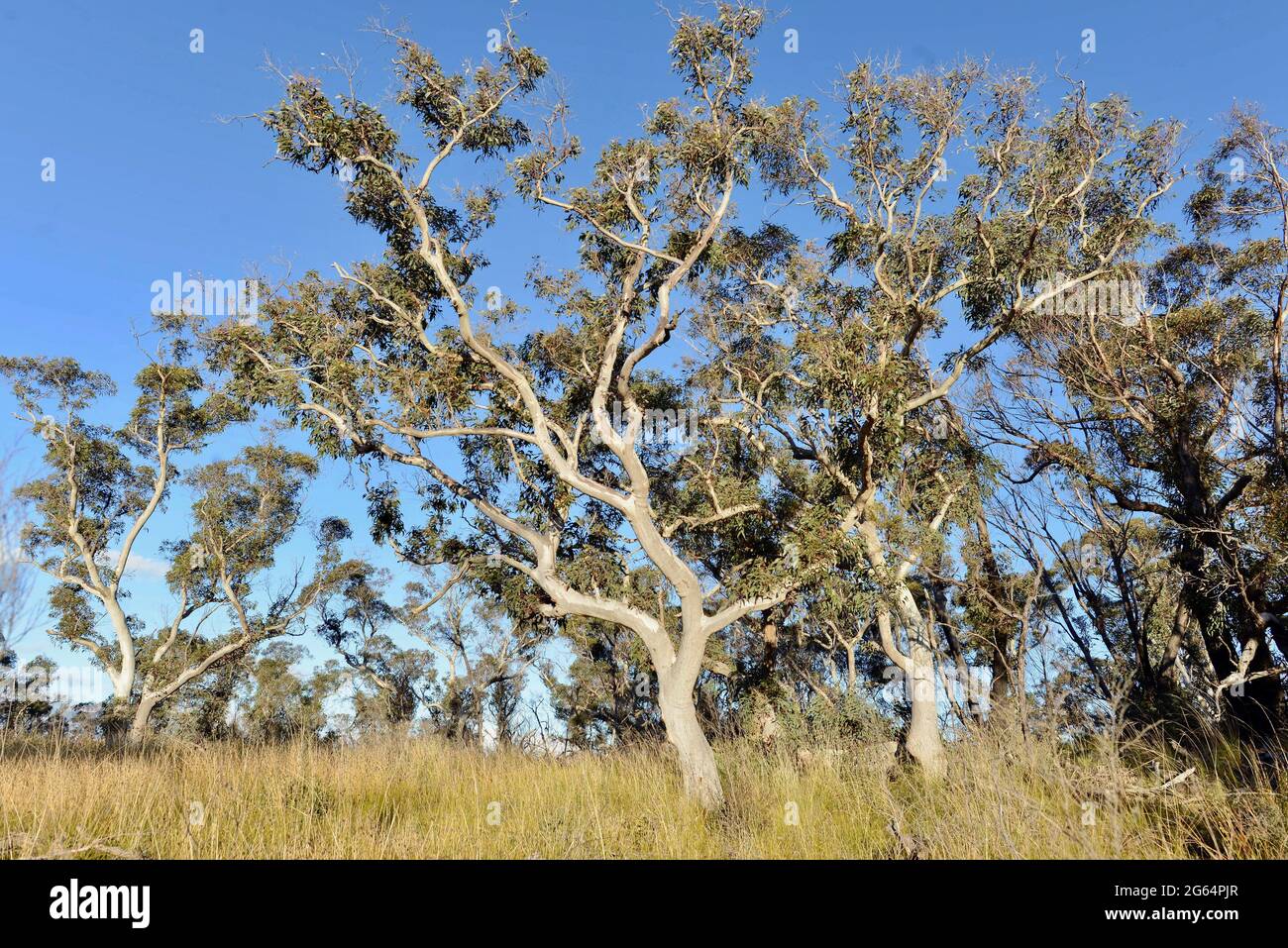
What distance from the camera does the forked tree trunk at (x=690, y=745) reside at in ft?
24.5

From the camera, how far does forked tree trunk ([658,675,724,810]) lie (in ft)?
24.5

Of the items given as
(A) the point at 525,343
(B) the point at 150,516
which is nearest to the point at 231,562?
(B) the point at 150,516

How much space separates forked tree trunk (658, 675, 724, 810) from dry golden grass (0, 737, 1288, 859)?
0.36m

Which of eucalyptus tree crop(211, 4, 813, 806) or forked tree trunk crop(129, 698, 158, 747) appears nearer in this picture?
eucalyptus tree crop(211, 4, 813, 806)

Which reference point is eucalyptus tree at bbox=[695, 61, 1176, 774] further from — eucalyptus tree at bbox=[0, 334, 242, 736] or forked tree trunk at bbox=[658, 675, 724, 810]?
eucalyptus tree at bbox=[0, 334, 242, 736]

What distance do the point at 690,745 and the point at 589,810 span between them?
310 centimetres

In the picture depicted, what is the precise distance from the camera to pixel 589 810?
18.9 ft

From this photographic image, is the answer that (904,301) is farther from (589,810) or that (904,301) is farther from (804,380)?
(589,810)

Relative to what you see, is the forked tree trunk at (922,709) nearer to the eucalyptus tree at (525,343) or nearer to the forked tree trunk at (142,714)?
the eucalyptus tree at (525,343)

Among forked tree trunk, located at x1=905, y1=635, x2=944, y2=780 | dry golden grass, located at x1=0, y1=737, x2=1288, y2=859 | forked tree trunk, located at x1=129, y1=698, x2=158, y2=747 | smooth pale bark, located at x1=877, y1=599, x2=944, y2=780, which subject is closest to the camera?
dry golden grass, located at x1=0, y1=737, x2=1288, y2=859
